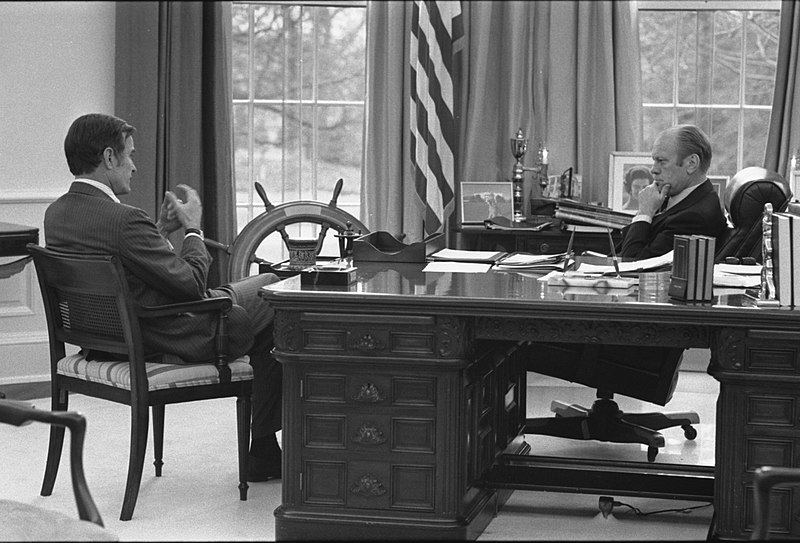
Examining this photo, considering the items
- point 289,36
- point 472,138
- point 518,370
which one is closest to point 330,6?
point 289,36

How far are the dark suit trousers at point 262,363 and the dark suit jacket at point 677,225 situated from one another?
1380 mm

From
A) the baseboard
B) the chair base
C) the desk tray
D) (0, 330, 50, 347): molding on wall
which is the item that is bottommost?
the baseboard

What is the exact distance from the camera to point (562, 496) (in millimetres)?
3752

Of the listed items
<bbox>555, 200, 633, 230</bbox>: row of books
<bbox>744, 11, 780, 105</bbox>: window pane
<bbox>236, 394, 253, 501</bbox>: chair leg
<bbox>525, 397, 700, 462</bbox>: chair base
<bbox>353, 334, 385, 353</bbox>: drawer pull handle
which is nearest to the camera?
<bbox>353, 334, 385, 353</bbox>: drawer pull handle

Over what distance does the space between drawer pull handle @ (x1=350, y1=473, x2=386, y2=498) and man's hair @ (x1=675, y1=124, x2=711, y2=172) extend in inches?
A: 71.7

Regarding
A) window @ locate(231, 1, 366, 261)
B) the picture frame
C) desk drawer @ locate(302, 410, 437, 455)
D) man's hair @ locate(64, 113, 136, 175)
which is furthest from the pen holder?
the picture frame

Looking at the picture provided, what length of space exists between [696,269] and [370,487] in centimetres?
105

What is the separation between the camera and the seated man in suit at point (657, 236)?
3.94m

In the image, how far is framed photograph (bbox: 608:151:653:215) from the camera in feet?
18.3

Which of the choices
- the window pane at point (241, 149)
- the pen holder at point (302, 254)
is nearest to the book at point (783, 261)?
the pen holder at point (302, 254)

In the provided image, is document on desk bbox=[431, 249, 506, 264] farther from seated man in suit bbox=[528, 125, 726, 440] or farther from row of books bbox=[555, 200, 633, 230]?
row of books bbox=[555, 200, 633, 230]

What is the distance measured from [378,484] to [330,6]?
11.1ft

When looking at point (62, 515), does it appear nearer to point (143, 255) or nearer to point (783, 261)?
point (143, 255)

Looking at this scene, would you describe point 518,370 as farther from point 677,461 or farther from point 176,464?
point 176,464
